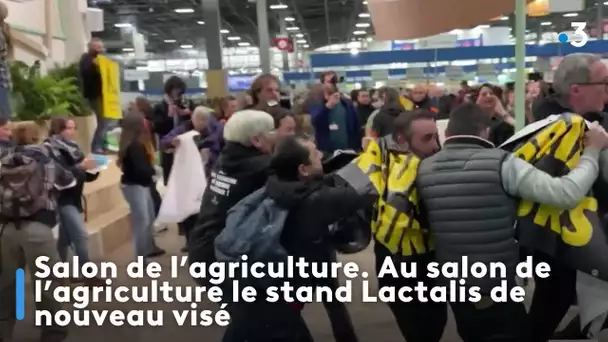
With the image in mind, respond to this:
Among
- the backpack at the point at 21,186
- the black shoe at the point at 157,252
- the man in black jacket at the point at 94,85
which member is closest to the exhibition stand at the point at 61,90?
the man in black jacket at the point at 94,85

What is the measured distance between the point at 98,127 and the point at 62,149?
3.81 metres

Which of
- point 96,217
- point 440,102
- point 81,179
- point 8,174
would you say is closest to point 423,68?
point 440,102

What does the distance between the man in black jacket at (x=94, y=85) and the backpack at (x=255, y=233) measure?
6332mm

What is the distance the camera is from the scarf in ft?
19.3

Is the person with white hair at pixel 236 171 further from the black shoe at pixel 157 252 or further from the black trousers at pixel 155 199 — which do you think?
the black trousers at pixel 155 199

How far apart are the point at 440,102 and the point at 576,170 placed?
7.13 m

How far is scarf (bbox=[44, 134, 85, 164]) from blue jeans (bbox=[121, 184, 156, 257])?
131 centimetres

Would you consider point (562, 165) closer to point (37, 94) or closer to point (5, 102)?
point (5, 102)

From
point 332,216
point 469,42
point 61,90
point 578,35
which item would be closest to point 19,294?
point 332,216

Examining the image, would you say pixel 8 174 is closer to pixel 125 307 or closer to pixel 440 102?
pixel 125 307

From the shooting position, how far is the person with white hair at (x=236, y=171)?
12.1 ft

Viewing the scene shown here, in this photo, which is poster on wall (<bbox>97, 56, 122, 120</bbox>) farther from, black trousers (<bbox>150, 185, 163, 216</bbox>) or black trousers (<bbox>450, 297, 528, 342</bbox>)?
black trousers (<bbox>450, 297, 528, 342</bbox>)

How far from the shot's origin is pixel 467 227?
3254 mm

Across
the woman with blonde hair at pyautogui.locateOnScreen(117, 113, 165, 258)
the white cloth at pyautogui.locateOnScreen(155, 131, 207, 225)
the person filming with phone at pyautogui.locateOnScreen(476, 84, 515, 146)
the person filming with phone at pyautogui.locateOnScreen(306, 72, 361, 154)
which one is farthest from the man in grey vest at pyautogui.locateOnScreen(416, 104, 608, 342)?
the person filming with phone at pyautogui.locateOnScreen(306, 72, 361, 154)
